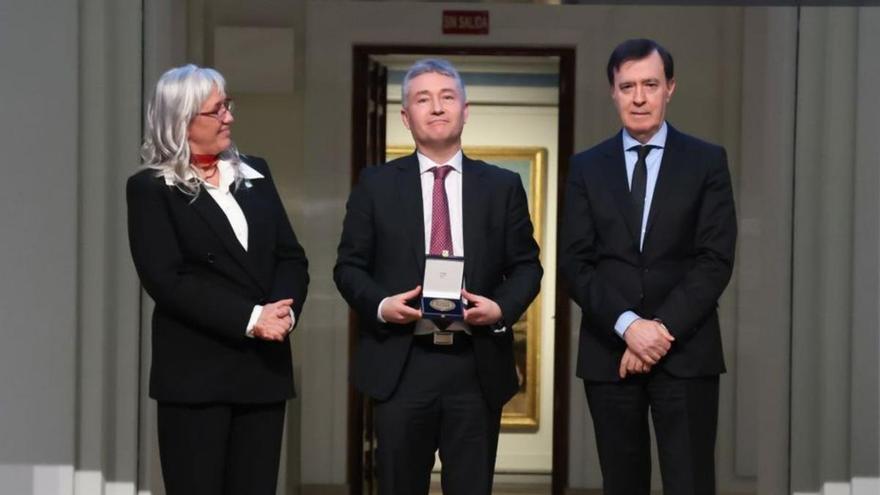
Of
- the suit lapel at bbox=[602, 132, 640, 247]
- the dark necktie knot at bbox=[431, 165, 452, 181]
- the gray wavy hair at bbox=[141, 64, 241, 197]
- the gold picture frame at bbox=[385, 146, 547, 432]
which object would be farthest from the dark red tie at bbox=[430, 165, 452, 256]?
the gold picture frame at bbox=[385, 146, 547, 432]

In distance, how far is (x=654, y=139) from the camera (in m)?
4.62

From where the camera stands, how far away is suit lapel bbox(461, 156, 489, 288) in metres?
4.50

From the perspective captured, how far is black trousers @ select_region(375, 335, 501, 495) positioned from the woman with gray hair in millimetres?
335

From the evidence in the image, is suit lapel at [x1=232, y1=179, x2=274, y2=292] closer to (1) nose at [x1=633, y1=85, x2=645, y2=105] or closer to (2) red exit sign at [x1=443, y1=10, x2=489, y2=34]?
(1) nose at [x1=633, y1=85, x2=645, y2=105]

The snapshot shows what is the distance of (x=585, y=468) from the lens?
6668 mm

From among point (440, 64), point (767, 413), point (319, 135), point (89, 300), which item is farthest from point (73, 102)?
point (767, 413)

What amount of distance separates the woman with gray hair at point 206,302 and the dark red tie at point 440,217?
45cm

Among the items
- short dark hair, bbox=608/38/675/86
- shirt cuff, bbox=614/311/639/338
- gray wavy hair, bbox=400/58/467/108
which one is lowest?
shirt cuff, bbox=614/311/639/338

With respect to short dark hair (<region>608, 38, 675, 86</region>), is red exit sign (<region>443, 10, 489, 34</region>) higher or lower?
higher

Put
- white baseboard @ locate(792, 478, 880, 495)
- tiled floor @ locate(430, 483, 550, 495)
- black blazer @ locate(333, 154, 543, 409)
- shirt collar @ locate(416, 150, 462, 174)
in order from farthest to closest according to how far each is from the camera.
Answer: tiled floor @ locate(430, 483, 550, 495) < white baseboard @ locate(792, 478, 880, 495) < shirt collar @ locate(416, 150, 462, 174) < black blazer @ locate(333, 154, 543, 409)

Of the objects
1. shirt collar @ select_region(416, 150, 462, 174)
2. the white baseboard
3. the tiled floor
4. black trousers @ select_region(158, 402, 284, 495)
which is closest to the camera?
black trousers @ select_region(158, 402, 284, 495)

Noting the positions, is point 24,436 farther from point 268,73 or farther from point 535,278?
point 535,278

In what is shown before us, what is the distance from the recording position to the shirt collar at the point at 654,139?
15.2 ft

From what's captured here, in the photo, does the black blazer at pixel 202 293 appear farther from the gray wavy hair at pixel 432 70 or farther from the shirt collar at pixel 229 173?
the gray wavy hair at pixel 432 70
